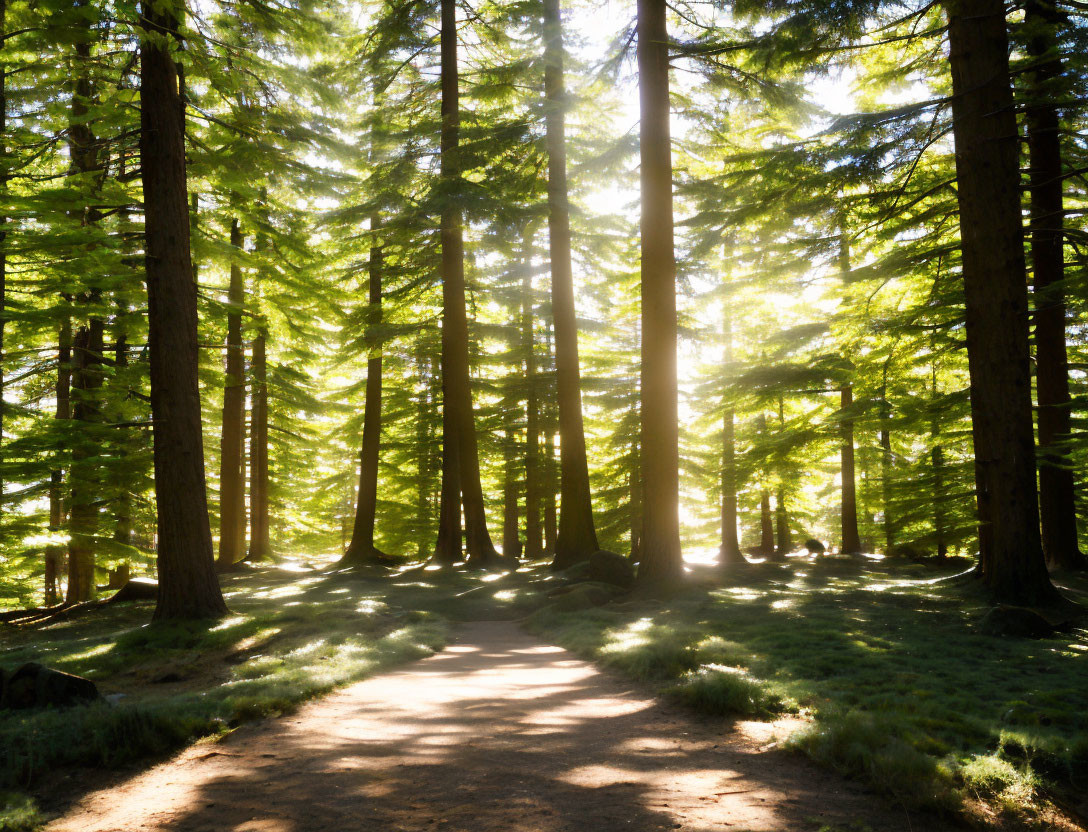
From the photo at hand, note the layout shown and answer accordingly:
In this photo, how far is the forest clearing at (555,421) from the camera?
162 inches

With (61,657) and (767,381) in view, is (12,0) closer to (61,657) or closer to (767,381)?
(61,657)

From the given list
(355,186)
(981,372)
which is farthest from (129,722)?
(355,186)

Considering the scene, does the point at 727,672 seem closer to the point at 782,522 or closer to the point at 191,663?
the point at 191,663

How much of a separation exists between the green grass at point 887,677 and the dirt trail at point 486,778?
12.2 inches

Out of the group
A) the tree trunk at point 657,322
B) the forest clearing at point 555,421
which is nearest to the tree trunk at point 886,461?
the forest clearing at point 555,421

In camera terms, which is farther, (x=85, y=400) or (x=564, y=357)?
(x=564, y=357)

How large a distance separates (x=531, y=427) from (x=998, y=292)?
1565cm

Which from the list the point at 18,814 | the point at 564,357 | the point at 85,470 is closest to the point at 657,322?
the point at 564,357

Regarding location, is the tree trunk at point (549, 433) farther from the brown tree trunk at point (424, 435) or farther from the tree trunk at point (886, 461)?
the tree trunk at point (886, 461)

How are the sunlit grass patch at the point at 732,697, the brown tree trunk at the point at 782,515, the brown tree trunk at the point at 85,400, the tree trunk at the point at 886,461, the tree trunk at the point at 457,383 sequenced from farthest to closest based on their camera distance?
the brown tree trunk at the point at 782,515 < the tree trunk at the point at 457,383 < the tree trunk at the point at 886,461 < the brown tree trunk at the point at 85,400 < the sunlit grass patch at the point at 732,697

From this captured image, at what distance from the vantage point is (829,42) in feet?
34.7

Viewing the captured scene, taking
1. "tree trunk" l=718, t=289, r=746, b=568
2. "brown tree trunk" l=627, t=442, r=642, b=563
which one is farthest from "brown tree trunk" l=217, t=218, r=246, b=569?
"tree trunk" l=718, t=289, r=746, b=568

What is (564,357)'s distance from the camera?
16422 millimetres

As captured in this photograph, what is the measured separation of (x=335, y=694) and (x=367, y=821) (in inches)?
118
